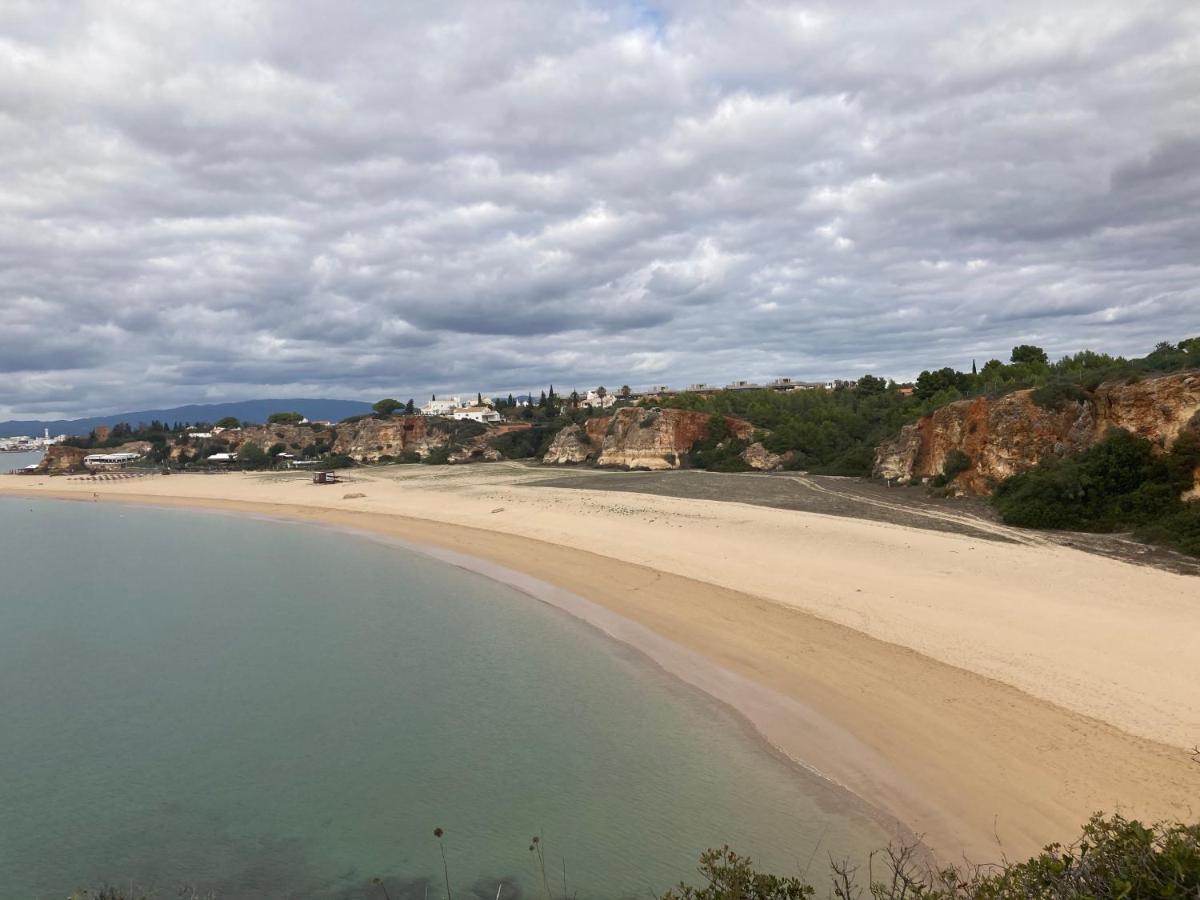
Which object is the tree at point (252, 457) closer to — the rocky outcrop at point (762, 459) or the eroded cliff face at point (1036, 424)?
the rocky outcrop at point (762, 459)

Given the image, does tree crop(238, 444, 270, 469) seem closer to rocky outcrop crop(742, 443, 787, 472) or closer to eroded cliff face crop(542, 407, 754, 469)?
eroded cliff face crop(542, 407, 754, 469)

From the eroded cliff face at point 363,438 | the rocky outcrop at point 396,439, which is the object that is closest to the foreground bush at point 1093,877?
the eroded cliff face at point 363,438

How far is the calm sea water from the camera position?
6.82 m

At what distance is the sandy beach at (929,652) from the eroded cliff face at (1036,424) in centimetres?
694

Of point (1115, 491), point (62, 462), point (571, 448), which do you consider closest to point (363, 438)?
point (571, 448)

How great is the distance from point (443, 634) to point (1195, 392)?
854 inches

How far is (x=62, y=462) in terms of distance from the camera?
80625mm

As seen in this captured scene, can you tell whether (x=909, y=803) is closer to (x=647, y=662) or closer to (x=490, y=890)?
Result: (x=490, y=890)

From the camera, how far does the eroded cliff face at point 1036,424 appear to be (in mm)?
20484

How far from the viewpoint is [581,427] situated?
63000mm

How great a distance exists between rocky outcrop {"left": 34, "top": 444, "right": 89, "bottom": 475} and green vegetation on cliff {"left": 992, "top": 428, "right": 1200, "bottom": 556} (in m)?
92.0

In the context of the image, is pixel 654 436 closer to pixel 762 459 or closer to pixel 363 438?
pixel 762 459

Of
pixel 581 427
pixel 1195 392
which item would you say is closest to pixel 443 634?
pixel 1195 392

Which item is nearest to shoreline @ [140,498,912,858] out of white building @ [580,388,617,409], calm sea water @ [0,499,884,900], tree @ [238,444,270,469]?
calm sea water @ [0,499,884,900]
